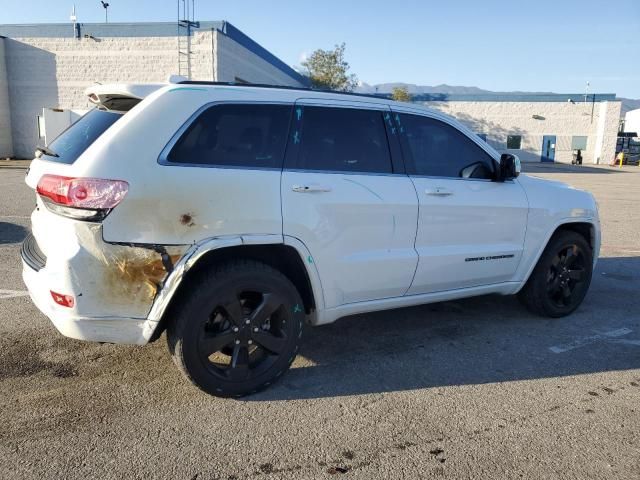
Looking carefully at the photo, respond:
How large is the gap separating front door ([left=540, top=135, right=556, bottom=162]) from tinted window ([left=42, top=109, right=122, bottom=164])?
164 ft

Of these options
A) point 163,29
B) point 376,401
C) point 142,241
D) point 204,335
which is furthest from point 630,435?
point 163,29

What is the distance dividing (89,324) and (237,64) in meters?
26.4

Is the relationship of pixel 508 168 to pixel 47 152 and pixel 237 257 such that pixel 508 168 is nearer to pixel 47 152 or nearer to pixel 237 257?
pixel 237 257

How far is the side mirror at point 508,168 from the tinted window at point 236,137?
1.99 m

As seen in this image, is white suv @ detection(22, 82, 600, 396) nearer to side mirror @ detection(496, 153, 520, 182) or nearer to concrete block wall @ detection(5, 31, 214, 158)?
side mirror @ detection(496, 153, 520, 182)

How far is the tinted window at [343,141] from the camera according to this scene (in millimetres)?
3531

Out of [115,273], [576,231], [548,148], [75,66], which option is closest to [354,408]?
[115,273]

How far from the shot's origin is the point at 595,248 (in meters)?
5.23

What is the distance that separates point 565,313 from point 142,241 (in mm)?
4096

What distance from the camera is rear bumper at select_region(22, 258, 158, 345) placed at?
2.96 metres

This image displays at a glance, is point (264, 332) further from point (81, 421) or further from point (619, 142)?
point (619, 142)

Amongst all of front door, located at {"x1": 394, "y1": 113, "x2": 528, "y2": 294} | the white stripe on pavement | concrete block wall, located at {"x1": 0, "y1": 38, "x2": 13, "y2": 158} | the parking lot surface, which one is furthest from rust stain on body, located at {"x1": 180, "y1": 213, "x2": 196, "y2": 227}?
concrete block wall, located at {"x1": 0, "y1": 38, "x2": 13, "y2": 158}

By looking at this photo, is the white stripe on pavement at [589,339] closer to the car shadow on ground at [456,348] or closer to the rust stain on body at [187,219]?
the car shadow on ground at [456,348]

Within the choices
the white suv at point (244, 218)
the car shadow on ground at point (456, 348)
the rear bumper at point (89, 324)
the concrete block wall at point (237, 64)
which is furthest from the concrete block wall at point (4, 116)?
the rear bumper at point (89, 324)
